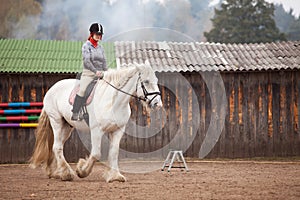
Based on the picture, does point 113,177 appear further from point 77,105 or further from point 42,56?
point 42,56

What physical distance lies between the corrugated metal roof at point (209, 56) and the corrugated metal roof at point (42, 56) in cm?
82

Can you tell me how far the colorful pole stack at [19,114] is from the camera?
1435 cm

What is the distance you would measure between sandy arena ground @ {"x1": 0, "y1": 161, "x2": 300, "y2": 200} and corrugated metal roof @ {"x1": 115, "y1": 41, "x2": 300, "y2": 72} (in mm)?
4664

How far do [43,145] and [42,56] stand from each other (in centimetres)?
570

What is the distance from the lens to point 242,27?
34750 mm

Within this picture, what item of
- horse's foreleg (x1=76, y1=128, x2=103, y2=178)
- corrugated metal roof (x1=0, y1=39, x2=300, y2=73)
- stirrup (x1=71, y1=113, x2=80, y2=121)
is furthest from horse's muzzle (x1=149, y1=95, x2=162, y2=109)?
corrugated metal roof (x1=0, y1=39, x2=300, y2=73)

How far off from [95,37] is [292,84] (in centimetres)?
768

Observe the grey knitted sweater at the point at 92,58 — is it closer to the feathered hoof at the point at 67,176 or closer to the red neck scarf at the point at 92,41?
the red neck scarf at the point at 92,41

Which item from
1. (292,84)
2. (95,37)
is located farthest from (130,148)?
(95,37)

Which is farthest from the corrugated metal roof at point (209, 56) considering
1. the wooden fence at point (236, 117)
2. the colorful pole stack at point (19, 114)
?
the colorful pole stack at point (19, 114)

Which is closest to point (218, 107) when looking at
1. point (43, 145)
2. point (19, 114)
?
point (19, 114)

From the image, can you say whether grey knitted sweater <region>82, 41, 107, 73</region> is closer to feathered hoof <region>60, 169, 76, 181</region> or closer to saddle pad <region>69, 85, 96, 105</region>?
saddle pad <region>69, 85, 96, 105</region>

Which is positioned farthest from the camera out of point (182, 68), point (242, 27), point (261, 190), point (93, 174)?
point (242, 27)

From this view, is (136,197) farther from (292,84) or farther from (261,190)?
(292,84)
